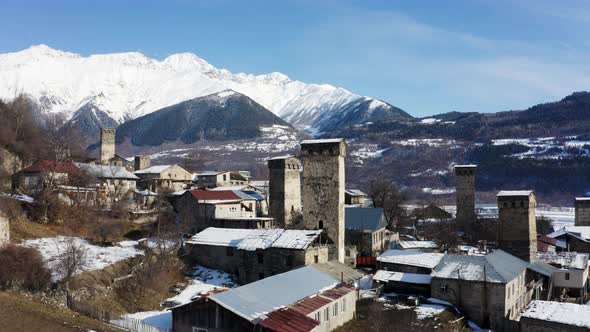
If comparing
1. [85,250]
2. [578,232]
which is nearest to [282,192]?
[85,250]

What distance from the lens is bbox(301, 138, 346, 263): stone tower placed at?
127 ft

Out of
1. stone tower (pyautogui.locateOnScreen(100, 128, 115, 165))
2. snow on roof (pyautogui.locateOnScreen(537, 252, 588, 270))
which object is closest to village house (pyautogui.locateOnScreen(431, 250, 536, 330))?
snow on roof (pyautogui.locateOnScreen(537, 252, 588, 270))

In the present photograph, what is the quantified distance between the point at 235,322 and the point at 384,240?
105ft

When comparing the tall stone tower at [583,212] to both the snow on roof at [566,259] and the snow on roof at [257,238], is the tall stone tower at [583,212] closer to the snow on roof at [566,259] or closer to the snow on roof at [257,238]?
the snow on roof at [566,259]

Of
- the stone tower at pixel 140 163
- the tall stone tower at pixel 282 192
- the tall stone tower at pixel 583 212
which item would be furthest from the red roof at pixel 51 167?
the tall stone tower at pixel 583 212

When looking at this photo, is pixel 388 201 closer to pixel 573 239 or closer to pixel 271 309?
pixel 573 239

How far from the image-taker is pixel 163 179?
222ft

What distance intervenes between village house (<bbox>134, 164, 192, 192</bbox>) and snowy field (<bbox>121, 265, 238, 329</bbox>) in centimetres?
Answer: 2780

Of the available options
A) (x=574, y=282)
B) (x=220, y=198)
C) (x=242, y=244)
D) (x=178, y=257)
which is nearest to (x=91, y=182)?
(x=220, y=198)

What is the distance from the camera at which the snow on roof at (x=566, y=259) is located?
42.1 metres

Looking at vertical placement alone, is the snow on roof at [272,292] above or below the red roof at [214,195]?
below

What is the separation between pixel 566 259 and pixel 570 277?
2.42 meters

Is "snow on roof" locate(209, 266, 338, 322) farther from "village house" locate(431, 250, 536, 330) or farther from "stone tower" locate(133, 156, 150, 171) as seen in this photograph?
"stone tower" locate(133, 156, 150, 171)

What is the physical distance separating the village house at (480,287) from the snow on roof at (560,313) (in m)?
1.50
